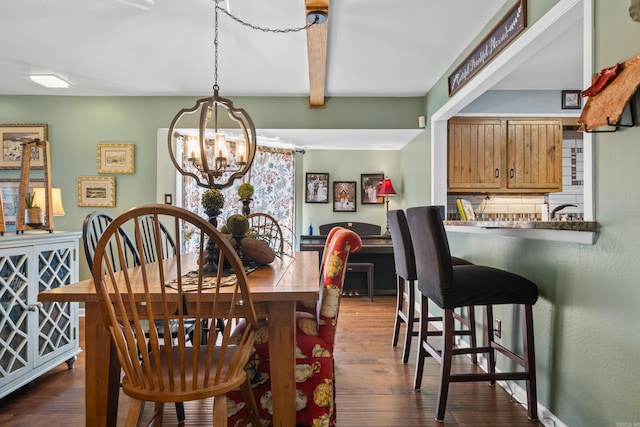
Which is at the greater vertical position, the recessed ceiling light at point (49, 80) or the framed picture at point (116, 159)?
the recessed ceiling light at point (49, 80)

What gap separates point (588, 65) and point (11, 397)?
3369 millimetres

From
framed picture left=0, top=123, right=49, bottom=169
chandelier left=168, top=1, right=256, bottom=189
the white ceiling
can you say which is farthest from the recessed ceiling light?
chandelier left=168, top=1, right=256, bottom=189

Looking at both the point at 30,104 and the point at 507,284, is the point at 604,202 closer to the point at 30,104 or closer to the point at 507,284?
the point at 507,284

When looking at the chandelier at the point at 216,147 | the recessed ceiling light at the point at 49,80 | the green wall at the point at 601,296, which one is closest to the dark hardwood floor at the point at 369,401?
the green wall at the point at 601,296

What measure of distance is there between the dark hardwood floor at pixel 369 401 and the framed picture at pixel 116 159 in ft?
6.73

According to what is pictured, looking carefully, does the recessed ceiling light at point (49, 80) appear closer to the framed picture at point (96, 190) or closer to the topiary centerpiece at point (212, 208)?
the framed picture at point (96, 190)

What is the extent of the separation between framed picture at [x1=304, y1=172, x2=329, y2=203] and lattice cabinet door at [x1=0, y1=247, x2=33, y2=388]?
378cm

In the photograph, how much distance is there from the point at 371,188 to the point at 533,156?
7.46 feet

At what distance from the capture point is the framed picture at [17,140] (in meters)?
3.90

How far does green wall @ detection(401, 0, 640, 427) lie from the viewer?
1355mm

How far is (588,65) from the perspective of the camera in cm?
155

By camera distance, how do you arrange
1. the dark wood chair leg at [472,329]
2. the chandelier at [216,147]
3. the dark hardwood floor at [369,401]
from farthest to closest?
the dark wood chair leg at [472,329] < the dark hardwood floor at [369,401] < the chandelier at [216,147]

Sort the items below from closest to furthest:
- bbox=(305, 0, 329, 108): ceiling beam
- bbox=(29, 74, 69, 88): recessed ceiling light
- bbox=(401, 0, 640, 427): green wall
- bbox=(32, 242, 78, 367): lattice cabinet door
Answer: bbox=(401, 0, 640, 427): green wall → bbox=(305, 0, 329, 108): ceiling beam → bbox=(32, 242, 78, 367): lattice cabinet door → bbox=(29, 74, 69, 88): recessed ceiling light

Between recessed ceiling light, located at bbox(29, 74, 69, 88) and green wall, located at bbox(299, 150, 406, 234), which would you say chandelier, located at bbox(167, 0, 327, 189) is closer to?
recessed ceiling light, located at bbox(29, 74, 69, 88)
